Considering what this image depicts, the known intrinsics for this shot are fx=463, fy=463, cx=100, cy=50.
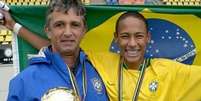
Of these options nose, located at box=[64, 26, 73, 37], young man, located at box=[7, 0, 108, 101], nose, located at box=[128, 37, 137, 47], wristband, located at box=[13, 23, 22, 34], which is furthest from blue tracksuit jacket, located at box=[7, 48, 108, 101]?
wristband, located at box=[13, 23, 22, 34]

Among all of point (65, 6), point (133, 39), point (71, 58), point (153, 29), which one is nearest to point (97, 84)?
point (71, 58)

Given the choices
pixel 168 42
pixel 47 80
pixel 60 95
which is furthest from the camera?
pixel 168 42

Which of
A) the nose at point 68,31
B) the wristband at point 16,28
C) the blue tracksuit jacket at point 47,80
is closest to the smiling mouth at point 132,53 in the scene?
the blue tracksuit jacket at point 47,80

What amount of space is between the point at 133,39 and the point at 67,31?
370 millimetres

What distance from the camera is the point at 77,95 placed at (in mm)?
2270

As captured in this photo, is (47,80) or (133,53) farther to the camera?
(133,53)

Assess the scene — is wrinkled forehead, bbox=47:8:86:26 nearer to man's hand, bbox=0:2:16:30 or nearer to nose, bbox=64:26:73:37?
nose, bbox=64:26:73:37

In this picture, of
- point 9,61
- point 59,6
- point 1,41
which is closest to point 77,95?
point 59,6

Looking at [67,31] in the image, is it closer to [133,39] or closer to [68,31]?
[68,31]

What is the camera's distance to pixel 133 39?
96.6 inches

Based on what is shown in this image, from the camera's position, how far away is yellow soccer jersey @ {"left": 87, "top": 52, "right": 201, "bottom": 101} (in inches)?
93.9

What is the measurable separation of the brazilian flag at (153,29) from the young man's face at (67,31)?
0.56m

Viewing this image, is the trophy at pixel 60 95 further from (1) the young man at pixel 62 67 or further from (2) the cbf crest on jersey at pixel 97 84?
(2) the cbf crest on jersey at pixel 97 84

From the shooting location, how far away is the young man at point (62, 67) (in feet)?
7.41
